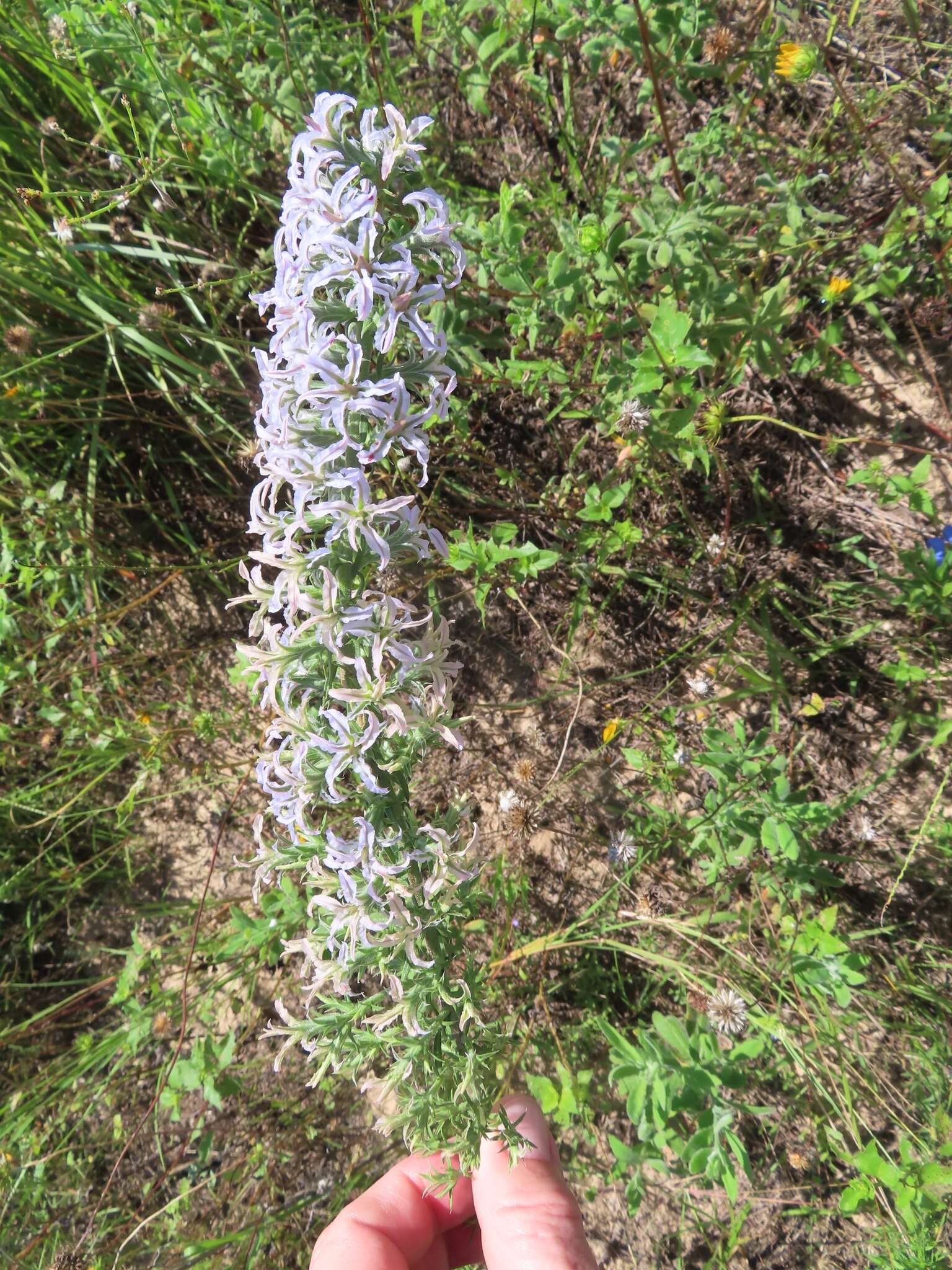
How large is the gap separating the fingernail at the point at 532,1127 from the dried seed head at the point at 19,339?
13.8ft

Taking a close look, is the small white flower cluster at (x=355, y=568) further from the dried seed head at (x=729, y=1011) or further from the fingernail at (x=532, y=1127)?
the dried seed head at (x=729, y=1011)

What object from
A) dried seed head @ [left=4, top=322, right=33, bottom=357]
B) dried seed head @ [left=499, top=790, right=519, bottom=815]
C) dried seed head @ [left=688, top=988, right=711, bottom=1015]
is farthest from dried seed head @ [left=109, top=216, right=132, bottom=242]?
dried seed head @ [left=688, top=988, right=711, bottom=1015]

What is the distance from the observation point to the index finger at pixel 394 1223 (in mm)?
2857

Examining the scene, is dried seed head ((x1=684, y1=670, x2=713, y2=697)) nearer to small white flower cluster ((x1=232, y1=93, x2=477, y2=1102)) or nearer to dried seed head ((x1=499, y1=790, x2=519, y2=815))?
dried seed head ((x1=499, y1=790, x2=519, y2=815))

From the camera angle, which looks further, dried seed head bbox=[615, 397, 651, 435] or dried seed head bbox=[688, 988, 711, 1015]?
dried seed head bbox=[688, 988, 711, 1015]

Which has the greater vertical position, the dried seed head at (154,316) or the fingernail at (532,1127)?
the dried seed head at (154,316)

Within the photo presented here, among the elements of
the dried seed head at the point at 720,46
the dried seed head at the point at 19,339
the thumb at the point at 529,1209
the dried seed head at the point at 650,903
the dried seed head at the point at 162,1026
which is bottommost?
the dried seed head at the point at 162,1026

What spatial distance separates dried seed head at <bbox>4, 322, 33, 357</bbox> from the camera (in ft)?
13.3

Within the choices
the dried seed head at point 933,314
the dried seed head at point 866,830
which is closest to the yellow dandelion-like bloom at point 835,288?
the dried seed head at point 933,314

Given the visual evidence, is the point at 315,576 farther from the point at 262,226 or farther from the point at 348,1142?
the point at 348,1142

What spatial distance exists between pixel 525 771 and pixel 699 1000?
1.34 metres

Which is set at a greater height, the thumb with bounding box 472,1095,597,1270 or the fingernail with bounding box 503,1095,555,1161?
the fingernail with bounding box 503,1095,555,1161

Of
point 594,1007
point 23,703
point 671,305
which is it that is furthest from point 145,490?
point 594,1007

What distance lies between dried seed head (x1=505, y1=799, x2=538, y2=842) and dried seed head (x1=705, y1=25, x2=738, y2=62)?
3.54 metres
